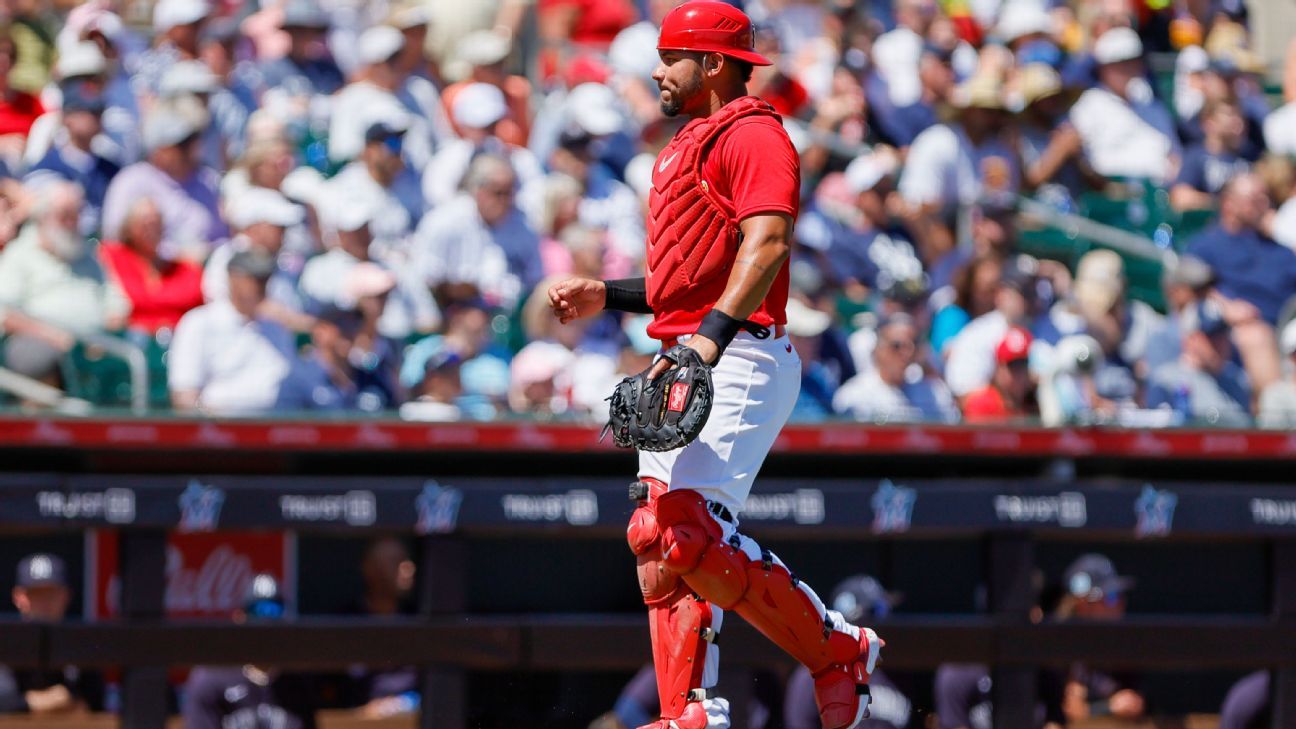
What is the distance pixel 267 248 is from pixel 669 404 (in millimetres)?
4244

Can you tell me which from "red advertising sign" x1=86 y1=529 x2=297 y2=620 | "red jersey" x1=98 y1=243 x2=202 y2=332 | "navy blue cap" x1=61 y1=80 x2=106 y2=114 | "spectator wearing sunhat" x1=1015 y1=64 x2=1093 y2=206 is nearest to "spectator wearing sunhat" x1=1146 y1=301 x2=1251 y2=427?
"spectator wearing sunhat" x1=1015 y1=64 x2=1093 y2=206

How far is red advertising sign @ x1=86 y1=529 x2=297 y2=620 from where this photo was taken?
7234mm

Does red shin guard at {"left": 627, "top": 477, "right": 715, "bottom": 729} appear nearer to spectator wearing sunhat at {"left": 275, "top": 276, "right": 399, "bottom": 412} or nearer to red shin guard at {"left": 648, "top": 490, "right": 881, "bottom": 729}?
red shin guard at {"left": 648, "top": 490, "right": 881, "bottom": 729}

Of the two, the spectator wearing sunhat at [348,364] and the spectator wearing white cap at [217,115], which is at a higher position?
the spectator wearing white cap at [217,115]

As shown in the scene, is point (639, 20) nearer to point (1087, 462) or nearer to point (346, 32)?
point (346, 32)

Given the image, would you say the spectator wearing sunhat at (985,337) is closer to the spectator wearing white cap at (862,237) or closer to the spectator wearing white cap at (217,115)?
the spectator wearing white cap at (862,237)

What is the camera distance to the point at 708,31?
5086mm

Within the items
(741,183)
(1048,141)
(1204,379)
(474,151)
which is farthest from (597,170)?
(741,183)

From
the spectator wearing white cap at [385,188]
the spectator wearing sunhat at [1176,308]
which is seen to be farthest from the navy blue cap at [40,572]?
the spectator wearing sunhat at [1176,308]

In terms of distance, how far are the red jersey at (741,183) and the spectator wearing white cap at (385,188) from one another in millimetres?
4316

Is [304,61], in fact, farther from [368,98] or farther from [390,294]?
[390,294]

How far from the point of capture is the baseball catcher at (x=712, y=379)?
4957 mm

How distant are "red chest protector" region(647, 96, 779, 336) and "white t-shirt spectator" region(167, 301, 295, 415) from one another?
10.2 feet

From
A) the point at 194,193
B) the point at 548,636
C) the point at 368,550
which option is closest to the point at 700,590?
the point at 548,636
